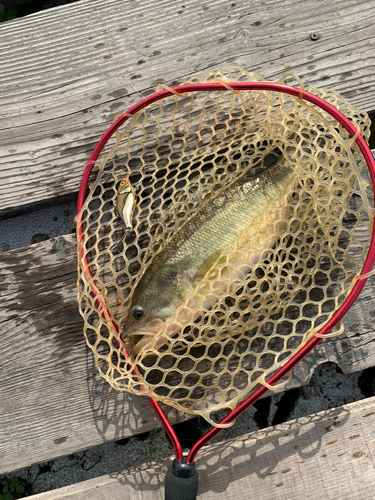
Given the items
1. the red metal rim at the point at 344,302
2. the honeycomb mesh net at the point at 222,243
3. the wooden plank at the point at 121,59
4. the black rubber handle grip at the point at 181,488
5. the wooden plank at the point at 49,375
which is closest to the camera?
the red metal rim at the point at 344,302

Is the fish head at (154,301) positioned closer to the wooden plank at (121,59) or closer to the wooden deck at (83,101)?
the wooden deck at (83,101)

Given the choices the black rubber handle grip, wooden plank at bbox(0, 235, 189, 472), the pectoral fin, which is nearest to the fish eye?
the pectoral fin

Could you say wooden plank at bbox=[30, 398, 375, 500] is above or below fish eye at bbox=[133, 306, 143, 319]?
below

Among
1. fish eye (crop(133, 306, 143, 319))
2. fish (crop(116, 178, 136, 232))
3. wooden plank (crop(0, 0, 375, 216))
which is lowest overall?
fish eye (crop(133, 306, 143, 319))

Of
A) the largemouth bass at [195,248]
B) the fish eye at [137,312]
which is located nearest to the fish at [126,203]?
the largemouth bass at [195,248]

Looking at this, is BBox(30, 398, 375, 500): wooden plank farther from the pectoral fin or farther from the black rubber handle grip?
the pectoral fin

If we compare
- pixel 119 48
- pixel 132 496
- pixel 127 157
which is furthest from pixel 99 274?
pixel 119 48

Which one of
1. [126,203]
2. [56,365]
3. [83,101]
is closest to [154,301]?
[126,203]

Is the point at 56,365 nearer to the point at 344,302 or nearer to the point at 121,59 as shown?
the point at 344,302
